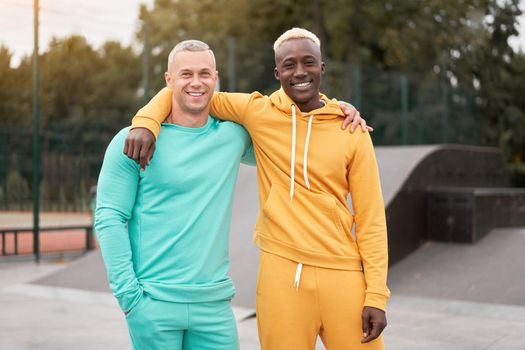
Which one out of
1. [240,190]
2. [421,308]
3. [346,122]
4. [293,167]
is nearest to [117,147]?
[293,167]

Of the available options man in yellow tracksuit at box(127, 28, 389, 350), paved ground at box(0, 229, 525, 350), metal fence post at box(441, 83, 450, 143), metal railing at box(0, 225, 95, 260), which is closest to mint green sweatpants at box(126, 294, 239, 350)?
man in yellow tracksuit at box(127, 28, 389, 350)

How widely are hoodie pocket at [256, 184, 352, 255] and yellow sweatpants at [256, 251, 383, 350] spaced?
88 millimetres

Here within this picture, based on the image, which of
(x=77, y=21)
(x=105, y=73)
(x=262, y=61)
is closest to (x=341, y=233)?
(x=77, y=21)

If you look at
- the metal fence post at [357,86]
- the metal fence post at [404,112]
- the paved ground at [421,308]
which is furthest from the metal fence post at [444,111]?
the paved ground at [421,308]

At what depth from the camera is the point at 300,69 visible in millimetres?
2498

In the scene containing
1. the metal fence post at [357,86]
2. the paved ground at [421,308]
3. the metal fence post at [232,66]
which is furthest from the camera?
the metal fence post at [357,86]

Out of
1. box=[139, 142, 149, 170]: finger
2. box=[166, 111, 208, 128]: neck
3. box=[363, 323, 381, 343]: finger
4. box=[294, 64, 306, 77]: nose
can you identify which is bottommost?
box=[363, 323, 381, 343]: finger

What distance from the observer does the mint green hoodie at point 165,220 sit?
2338 millimetres

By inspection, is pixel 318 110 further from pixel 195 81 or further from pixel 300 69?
pixel 195 81

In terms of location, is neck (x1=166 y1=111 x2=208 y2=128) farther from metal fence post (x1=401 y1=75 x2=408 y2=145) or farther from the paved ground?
metal fence post (x1=401 y1=75 x2=408 y2=145)

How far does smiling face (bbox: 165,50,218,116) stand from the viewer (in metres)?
2.42

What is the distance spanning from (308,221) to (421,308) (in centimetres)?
441

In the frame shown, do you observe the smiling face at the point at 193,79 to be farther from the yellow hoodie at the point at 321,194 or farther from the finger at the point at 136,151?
the finger at the point at 136,151

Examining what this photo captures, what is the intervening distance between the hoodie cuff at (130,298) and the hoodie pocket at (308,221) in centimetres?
57
